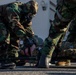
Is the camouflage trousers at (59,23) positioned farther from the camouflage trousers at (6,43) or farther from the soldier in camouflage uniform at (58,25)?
the camouflage trousers at (6,43)

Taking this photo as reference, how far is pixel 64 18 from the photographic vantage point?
384 cm

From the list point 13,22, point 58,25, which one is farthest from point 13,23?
point 58,25

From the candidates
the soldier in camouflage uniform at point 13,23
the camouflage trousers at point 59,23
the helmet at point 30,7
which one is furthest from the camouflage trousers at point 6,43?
the camouflage trousers at point 59,23

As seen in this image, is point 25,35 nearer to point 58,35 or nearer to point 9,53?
point 9,53

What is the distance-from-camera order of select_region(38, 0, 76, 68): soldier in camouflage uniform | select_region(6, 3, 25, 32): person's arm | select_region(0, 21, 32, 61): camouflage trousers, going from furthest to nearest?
select_region(0, 21, 32, 61): camouflage trousers
select_region(6, 3, 25, 32): person's arm
select_region(38, 0, 76, 68): soldier in camouflage uniform

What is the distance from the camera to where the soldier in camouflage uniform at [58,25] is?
380 centimetres

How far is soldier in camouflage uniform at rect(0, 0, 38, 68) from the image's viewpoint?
462 cm

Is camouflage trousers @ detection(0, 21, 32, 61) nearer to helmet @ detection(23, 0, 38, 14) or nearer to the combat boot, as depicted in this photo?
helmet @ detection(23, 0, 38, 14)

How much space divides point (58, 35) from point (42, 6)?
16699mm

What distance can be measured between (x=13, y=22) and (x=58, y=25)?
34.0 inches

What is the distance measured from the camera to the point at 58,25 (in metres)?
3.93

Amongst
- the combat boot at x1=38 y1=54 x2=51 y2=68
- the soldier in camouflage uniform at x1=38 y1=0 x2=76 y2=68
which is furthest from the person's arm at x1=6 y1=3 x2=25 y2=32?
the combat boot at x1=38 y1=54 x2=51 y2=68

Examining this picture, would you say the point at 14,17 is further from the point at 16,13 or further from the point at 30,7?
the point at 30,7

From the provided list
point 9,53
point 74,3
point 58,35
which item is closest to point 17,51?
point 9,53
